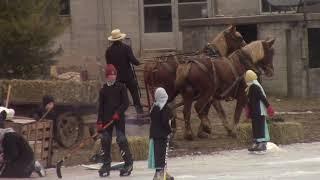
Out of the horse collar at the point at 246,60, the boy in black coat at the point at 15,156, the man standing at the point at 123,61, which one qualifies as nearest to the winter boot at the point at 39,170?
the boy in black coat at the point at 15,156

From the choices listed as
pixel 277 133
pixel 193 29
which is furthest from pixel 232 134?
pixel 193 29

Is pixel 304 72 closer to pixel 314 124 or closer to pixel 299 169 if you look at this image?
pixel 314 124

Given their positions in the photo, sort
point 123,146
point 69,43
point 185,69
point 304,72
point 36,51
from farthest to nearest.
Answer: point 69,43, point 304,72, point 36,51, point 185,69, point 123,146

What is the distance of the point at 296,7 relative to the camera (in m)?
28.5

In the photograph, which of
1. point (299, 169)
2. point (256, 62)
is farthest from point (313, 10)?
point (299, 169)

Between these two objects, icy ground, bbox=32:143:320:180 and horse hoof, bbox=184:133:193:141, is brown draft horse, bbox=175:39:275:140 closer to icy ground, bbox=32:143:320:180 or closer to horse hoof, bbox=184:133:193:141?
horse hoof, bbox=184:133:193:141

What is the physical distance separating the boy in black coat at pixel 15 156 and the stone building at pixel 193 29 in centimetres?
1542

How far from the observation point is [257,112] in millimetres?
15461

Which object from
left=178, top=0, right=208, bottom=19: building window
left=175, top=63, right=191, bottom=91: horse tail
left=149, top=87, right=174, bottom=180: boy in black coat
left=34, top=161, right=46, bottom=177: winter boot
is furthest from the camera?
left=178, top=0, right=208, bottom=19: building window

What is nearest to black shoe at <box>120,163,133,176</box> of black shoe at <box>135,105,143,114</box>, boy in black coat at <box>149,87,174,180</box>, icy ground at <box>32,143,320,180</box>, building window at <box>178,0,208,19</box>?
icy ground at <box>32,143,320,180</box>

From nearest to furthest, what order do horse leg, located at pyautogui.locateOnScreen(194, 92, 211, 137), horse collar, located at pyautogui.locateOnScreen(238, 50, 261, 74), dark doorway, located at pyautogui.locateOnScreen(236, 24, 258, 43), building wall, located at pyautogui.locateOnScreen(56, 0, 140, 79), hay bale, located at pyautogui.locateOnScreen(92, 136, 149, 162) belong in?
hay bale, located at pyautogui.locateOnScreen(92, 136, 149, 162) < horse leg, located at pyautogui.locateOnScreen(194, 92, 211, 137) < horse collar, located at pyautogui.locateOnScreen(238, 50, 261, 74) < dark doorway, located at pyautogui.locateOnScreen(236, 24, 258, 43) < building wall, located at pyautogui.locateOnScreen(56, 0, 140, 79)

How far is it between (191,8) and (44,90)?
17.8 meters

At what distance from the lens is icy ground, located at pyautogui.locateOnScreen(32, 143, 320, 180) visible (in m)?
12.6

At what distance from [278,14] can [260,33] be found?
108 cm
